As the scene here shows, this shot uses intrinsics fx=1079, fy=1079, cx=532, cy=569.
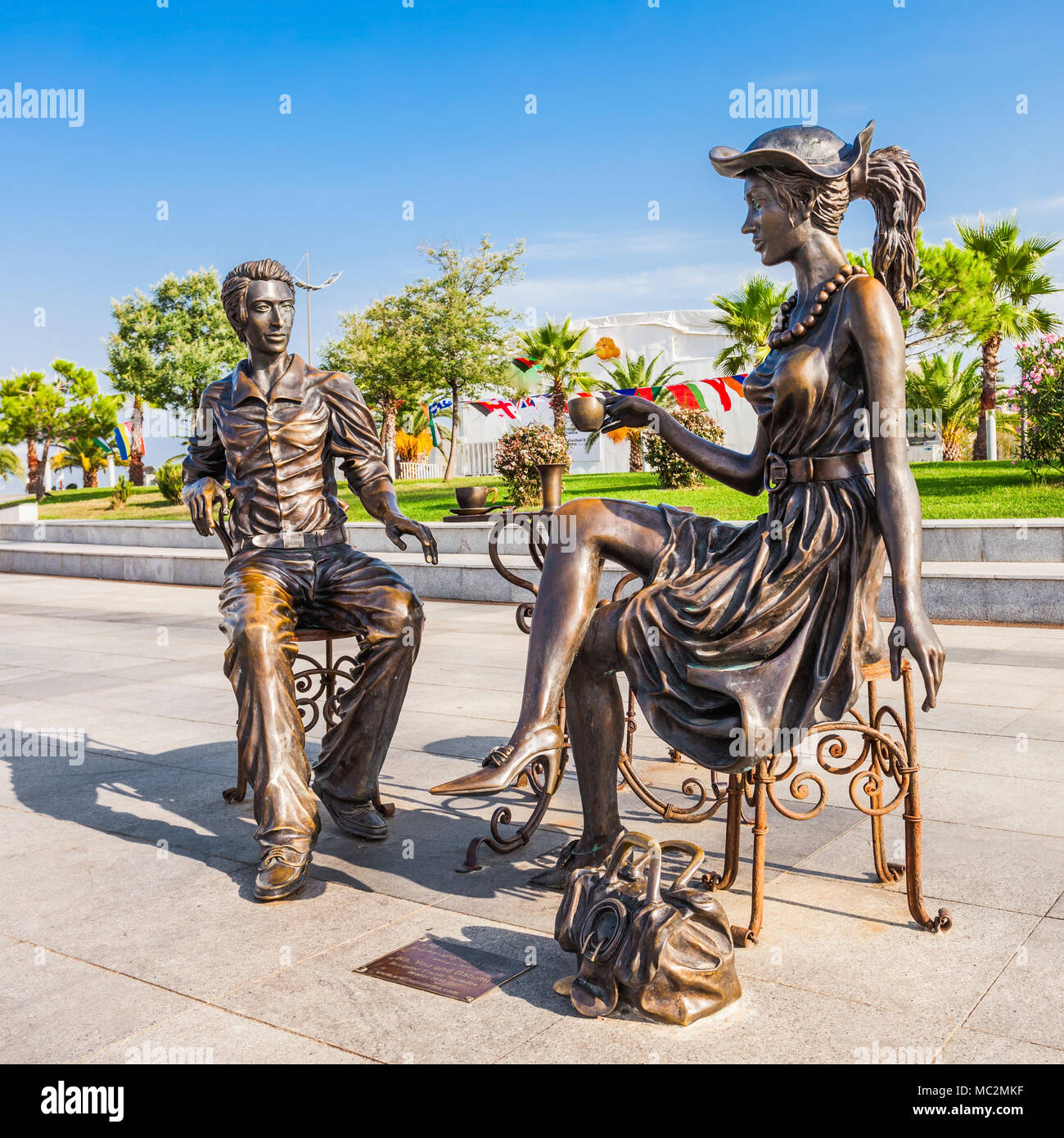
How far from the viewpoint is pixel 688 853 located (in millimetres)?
2660

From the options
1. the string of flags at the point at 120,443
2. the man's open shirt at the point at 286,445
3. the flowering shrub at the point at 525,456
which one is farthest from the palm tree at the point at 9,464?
the man's open shirt at the point at 286,445

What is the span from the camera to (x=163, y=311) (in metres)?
29.5

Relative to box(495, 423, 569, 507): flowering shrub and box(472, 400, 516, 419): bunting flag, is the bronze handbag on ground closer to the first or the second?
box(495, 423, 569, 507): flowering shrub

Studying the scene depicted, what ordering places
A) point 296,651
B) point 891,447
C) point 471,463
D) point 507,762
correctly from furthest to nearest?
1. point 471,463
2. point 296,651
3. point 891,447
4. point 507,762

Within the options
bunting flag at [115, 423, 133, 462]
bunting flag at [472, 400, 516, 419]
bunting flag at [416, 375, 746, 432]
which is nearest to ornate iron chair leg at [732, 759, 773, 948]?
bunting flag at [416, 375, 746, 432]

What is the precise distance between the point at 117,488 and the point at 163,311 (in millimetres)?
6332

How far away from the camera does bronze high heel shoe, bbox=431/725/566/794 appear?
2539 millimetres

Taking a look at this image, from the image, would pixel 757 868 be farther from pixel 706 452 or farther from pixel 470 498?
pixel 470 498

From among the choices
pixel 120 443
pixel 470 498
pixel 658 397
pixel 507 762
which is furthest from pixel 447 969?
pixel 120 443

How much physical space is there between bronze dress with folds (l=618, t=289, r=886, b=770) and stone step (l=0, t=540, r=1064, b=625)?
5.94 meters

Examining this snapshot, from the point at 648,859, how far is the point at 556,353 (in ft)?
89.4

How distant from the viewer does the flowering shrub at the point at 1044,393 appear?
12789 millimetres

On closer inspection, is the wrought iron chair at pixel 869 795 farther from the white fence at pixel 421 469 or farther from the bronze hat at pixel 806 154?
the white fence at pixel 421 469
